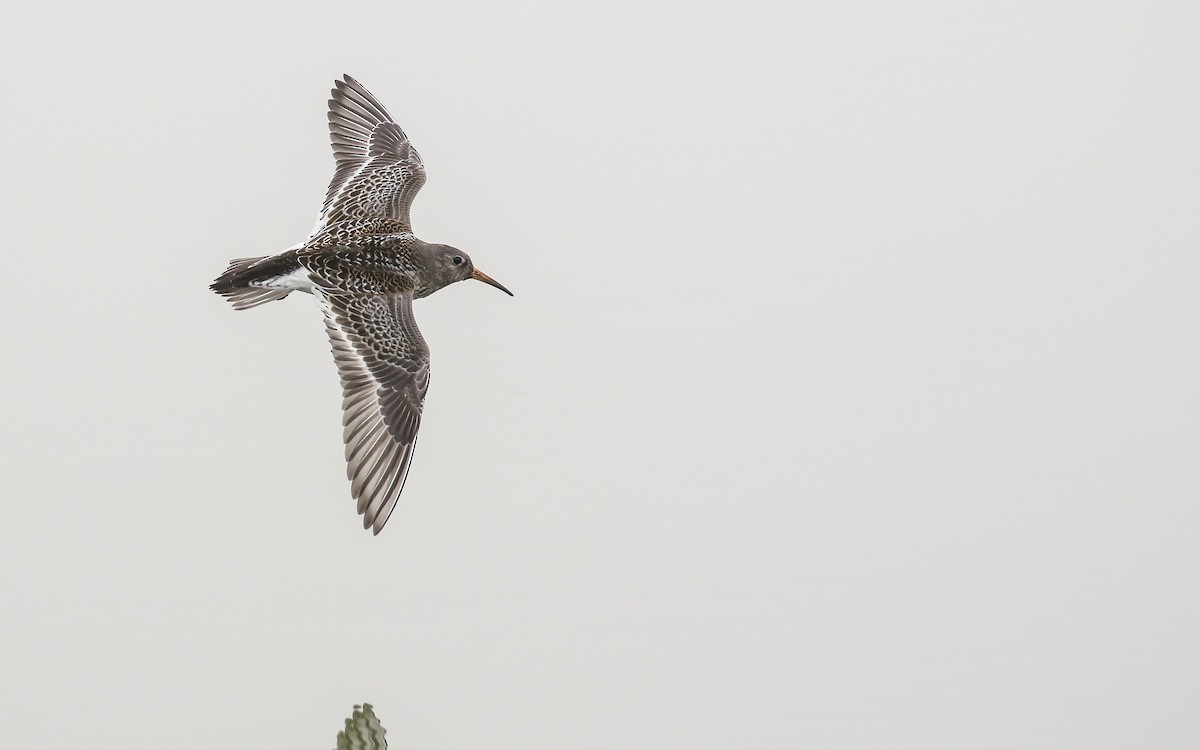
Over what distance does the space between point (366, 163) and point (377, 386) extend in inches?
107

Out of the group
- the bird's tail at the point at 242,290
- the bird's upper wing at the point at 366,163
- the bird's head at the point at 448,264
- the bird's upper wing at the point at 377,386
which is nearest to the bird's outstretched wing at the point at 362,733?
the bird's upper wing at the point at 377,386

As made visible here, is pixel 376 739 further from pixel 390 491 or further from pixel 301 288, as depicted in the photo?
pixel 301 288

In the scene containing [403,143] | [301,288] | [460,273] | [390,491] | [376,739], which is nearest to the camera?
[376,739]

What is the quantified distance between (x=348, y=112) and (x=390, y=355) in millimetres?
3222

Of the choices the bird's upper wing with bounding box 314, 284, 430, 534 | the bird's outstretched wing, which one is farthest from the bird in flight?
the bird's outstretched wing

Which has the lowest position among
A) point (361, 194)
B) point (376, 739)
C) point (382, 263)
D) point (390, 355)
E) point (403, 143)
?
point (376, 739)

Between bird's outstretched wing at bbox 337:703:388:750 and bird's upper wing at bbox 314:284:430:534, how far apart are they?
4.60ft

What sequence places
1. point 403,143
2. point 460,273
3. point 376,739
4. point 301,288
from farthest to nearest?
point 403,143 → point 460,273 → point 301,288 → point 376,739

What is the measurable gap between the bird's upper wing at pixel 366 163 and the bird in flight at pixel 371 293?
0.01 m

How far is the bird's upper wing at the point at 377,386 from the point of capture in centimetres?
920

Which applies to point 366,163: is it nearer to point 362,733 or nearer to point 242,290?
point 242,290

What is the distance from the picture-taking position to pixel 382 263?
10.2m

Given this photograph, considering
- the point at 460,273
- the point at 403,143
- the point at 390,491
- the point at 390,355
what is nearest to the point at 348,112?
the point at 403,143

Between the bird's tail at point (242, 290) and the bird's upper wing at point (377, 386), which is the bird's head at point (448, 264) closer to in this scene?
the bird's upper wing at point (377, 386)
